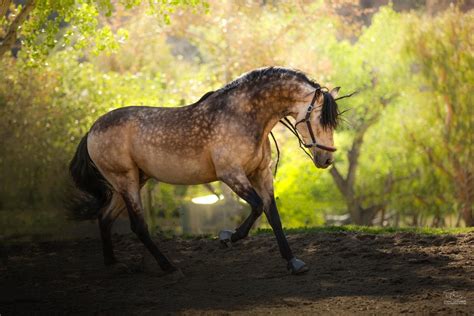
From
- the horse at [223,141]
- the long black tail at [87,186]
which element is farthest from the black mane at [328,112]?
the long black tail at [87,186]

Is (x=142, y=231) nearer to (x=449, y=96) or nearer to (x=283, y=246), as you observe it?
(x=283, y=246)

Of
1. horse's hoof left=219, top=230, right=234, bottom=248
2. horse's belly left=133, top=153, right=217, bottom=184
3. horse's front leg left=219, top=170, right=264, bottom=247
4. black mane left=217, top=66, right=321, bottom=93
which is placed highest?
black mane left=217, top=66, right=321, bottom=93

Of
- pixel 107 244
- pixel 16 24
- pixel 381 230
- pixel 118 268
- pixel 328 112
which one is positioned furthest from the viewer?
pixel 16 24

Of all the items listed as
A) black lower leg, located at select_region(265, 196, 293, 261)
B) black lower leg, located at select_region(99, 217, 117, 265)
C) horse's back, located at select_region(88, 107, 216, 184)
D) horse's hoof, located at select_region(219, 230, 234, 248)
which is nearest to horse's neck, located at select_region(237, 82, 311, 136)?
horse's back, located at select_region(88, 107, 216, 184)

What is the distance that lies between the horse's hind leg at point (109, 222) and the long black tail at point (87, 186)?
6.7 inches

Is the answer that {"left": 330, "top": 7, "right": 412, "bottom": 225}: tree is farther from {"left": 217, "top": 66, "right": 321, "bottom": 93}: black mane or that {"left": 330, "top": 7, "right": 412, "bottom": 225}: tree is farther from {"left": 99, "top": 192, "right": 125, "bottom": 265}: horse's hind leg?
{"left": 217, "top": 66, "right": 321, "bottom": 93}: black mane

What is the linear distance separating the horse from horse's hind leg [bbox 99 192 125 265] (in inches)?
0.5

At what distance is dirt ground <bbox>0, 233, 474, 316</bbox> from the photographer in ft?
22.9

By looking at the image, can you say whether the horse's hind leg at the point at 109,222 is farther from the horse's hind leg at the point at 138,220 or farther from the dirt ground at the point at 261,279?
the horse's hind leg at the point at 138,220

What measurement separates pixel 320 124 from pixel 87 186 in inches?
140

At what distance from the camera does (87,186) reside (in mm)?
10133

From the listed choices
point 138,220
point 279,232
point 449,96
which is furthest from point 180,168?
point 449,96

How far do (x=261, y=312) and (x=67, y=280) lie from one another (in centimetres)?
331

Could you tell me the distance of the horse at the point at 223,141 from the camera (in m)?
8.46
